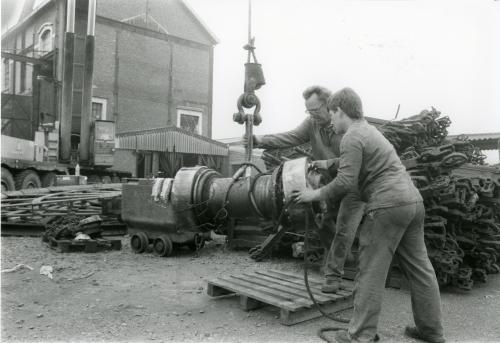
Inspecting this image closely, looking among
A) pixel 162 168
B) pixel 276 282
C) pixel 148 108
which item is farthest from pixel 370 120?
pixel 148 108

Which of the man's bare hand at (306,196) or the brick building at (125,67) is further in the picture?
the brick building at (125,67)

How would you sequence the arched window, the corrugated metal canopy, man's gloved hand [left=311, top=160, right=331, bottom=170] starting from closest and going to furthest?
man's gloved hand [left=311, top=160, right=331, bottom=170], the corrugated metal canopy, the arched window

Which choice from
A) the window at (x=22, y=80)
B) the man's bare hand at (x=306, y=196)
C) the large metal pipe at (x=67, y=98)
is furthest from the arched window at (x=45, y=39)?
the man's bare hand at (x=306, y=196)

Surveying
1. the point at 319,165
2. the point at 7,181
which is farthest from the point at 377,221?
the point at 7,181

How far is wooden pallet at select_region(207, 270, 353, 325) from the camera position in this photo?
3.46 metres

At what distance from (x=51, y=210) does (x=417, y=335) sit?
6648mm

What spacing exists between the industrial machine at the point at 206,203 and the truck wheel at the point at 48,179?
698 centimetres

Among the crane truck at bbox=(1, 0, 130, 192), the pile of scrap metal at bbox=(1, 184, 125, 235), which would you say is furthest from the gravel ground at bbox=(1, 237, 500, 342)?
the crane truck at bbox=(1, 0, 130, 192)

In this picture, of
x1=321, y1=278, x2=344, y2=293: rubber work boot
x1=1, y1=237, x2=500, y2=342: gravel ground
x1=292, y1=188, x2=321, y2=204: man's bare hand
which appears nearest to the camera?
x1=292, y1=188, x2=321, y2=204: man's bare hand

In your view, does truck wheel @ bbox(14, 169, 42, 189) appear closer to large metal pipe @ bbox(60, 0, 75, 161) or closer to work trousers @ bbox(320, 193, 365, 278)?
large metal pipe @ bbox(60, 0, 75, 161)

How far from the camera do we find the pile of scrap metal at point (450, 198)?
4371mm

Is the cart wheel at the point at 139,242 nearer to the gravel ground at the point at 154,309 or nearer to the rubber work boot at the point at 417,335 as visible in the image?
the gravel ground at the point at 154,309

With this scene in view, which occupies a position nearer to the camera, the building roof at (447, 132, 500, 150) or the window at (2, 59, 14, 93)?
the building roof at (447, 132, 500, 150)

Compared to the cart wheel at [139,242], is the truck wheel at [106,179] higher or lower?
higher
